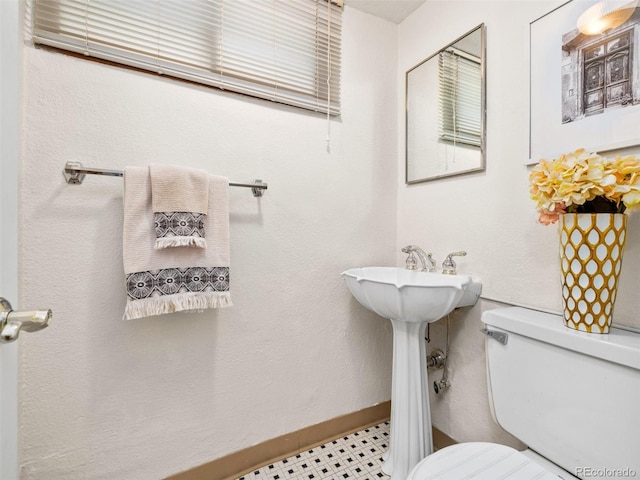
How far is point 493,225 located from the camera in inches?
45.6

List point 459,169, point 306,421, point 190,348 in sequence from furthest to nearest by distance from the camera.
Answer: point 306,421, point 459,169, point 190,348

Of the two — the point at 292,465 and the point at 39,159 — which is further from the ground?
the point at 39,159

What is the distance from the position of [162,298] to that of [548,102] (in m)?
1.42

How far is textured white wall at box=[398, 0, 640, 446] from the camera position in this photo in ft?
3.31

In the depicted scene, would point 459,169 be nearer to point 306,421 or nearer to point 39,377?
point 306,421

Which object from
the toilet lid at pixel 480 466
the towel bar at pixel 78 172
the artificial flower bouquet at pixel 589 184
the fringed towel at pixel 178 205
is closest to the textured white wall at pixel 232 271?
the towel bar at pixel 78 172

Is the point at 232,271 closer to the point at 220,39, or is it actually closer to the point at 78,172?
the point at 78,172

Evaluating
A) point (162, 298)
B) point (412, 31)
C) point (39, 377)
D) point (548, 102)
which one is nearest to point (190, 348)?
point (162, 298)

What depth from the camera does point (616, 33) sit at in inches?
33.0

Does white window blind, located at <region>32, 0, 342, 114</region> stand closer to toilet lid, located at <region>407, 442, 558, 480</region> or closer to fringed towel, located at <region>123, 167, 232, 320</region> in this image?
fringed towel, located at <region>123, 167, 232, 320</region>

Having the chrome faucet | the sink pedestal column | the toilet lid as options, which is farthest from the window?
the toilet lid

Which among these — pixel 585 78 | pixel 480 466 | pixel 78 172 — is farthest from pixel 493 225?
pixel 78 172

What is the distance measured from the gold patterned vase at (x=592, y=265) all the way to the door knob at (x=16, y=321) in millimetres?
1154

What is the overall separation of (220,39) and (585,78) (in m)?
1.26
